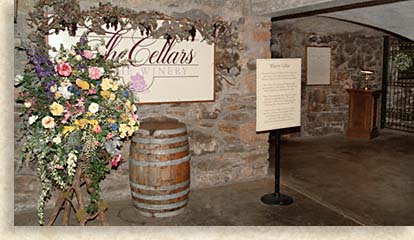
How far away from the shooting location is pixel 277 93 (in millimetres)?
3482

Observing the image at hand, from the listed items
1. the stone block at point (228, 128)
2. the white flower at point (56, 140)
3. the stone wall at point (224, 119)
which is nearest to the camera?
the white flower at point (56, 140)

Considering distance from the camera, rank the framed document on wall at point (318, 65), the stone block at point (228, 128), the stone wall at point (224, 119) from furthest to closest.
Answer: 1. the framed document on wall at point (318, 65)
2. the stone block at point (228, 128)
3. the stone wall at point (224, 119)

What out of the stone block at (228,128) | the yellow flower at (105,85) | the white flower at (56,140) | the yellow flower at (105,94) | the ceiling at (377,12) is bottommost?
the stone block at (228,128)

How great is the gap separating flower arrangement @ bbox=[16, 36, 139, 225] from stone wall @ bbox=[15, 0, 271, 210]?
94 cm

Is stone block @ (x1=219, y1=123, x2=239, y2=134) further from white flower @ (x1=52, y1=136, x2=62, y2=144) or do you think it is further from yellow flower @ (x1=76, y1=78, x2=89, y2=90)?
white flower @ (x1=52, y1=136, x2=62, y2=144)

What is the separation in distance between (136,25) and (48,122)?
1380 mm

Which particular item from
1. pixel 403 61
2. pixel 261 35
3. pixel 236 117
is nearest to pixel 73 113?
pixel 236 117

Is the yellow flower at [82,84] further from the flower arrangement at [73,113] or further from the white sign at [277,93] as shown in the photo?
the white sign at [277,93]

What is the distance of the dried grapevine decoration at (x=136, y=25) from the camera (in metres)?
3.25

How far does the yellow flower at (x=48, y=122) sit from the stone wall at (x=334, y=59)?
15.5 ft

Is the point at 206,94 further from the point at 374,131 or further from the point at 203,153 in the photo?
the point at 374,131

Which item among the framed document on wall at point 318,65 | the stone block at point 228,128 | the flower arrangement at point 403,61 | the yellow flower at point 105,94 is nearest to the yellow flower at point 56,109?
the yellow flower at point 105,94

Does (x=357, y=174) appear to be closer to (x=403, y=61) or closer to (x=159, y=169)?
(x=159, y=169)

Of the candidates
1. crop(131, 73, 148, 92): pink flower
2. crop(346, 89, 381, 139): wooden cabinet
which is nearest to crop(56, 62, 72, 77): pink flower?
crop(131, 73, 148, 92): pink flower
